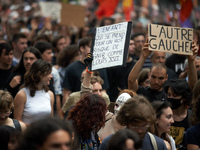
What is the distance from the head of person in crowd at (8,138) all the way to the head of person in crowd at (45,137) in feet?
2.69

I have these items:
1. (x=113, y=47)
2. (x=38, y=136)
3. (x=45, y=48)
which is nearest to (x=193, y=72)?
(x=113, y=47)

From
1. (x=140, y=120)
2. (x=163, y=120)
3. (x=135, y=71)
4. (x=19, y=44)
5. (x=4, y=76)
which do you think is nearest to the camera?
(x=140, y=120)

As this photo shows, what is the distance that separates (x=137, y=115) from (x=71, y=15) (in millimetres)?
7829

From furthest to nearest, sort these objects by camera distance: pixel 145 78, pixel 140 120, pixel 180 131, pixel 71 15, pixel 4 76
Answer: pixel 71 15
pixel 4 76
pixel 145 78
pixel 180 131
pixel 140 120

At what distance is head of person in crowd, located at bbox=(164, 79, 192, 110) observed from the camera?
558 cm

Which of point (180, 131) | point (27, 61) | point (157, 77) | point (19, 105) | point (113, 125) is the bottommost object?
point (180, 131)

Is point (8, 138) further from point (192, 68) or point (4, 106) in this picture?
point (192, 68)

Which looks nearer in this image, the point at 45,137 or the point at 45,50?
the point at 45,137

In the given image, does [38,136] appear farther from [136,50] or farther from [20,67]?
[136,50]

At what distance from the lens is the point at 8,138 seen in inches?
151

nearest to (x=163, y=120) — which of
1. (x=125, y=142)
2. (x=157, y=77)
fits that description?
(x=125, y=142)

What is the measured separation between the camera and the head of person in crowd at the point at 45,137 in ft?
9.59

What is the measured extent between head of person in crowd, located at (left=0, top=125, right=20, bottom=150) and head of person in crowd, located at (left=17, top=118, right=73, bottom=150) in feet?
2.69

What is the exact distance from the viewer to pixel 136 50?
914cm
